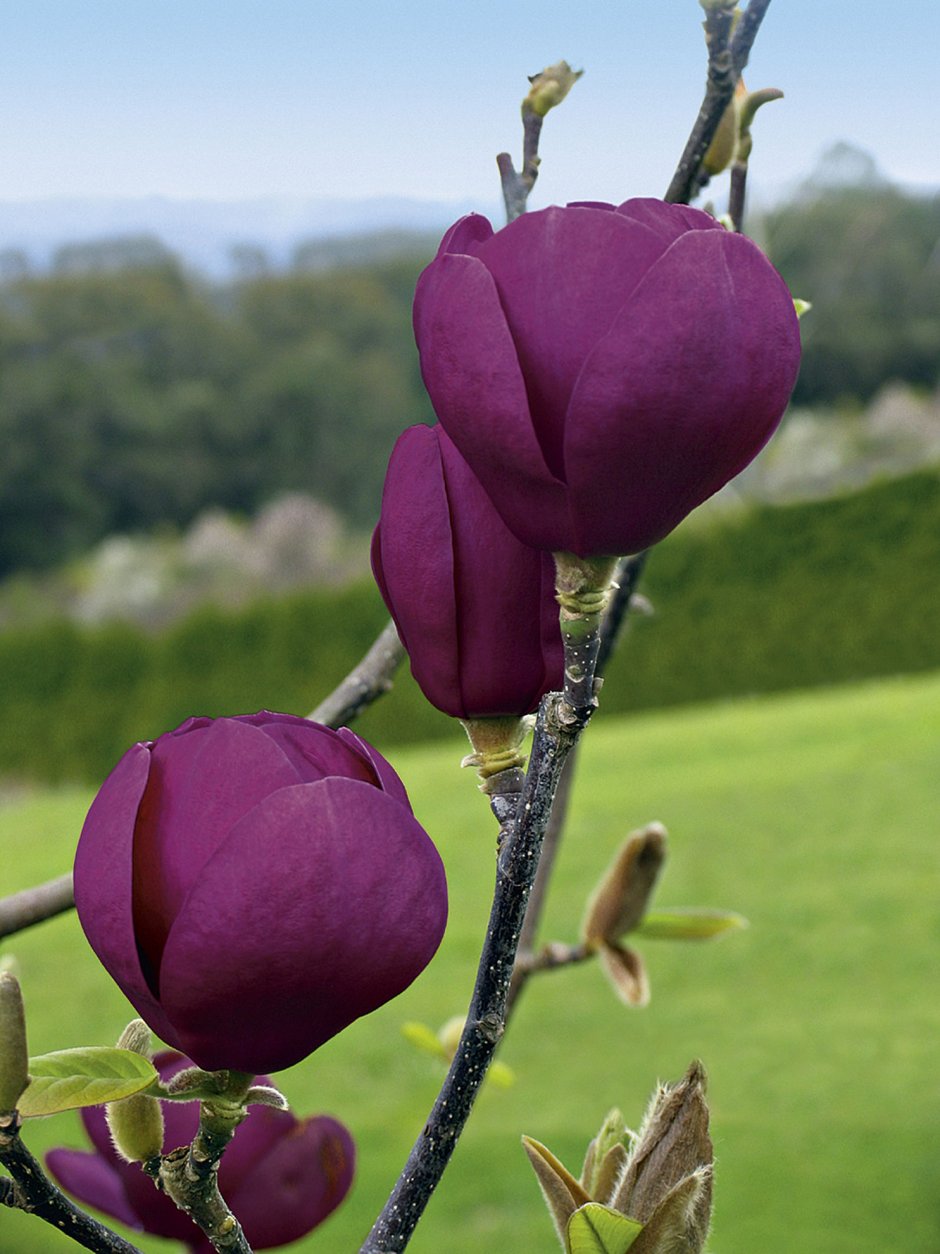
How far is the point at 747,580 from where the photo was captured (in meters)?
8.24

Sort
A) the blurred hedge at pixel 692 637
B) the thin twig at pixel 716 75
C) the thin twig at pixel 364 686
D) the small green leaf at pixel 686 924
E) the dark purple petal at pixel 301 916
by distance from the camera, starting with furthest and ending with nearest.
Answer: the blurred hedge at pixel 692 637, the small green leaf at pixel 686 924, the thin twig at pixel 364 686, the thin twig at pixel 716 75, the dark purple petal at pixel 301 916

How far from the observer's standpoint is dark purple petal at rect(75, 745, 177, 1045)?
0.27 m

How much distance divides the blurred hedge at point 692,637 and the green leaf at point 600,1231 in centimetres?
734

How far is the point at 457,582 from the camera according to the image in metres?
0.31

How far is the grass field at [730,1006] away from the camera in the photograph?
2.37 meters

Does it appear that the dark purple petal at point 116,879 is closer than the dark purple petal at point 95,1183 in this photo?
Yes

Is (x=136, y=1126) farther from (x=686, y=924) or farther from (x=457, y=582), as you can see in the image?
(x=686, y=924)

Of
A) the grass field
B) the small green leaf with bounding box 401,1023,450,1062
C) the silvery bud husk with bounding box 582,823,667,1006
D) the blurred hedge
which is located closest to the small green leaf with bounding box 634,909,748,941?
the silvery bud husk with bounding box 582,823,667,1006

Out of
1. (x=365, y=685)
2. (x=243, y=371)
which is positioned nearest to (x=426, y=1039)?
(x=365, y=685)

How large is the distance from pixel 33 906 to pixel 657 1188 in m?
0.25

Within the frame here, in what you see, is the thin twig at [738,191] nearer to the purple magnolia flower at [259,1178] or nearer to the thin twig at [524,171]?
the thin twig at [524,171]

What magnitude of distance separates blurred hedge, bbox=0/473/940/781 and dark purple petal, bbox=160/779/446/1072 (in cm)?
739

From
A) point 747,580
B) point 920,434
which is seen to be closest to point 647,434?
point 747,580

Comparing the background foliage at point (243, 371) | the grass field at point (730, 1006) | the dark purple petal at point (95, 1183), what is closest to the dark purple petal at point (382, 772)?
the dark purple petal at point (95, 1183)
